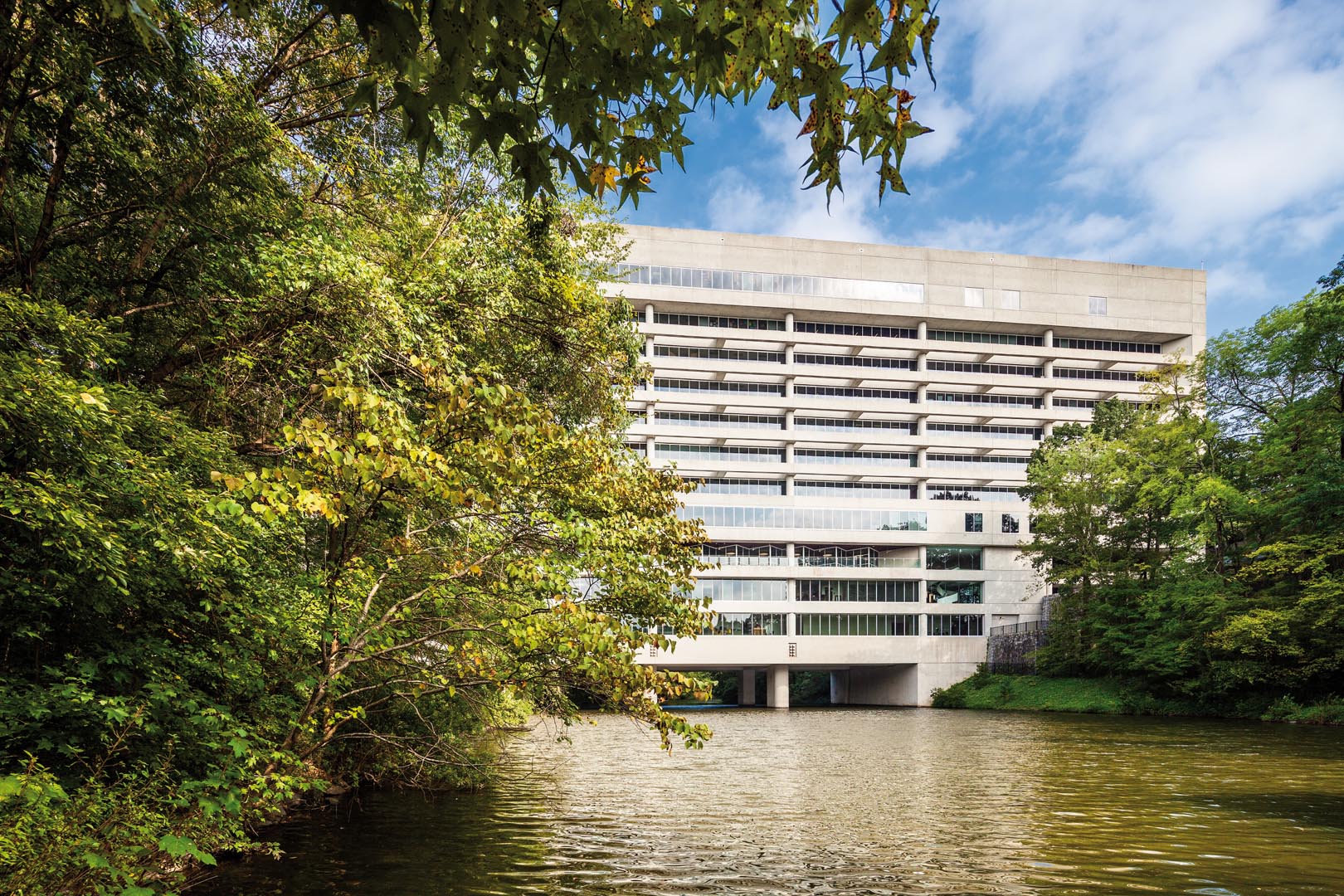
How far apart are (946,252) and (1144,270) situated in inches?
690

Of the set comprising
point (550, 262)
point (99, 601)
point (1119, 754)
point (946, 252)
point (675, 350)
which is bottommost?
point (1119, 754)

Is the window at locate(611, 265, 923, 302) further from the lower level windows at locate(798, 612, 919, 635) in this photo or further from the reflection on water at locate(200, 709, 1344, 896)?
the reflection on water at locate(200, 709, 1344, 896)

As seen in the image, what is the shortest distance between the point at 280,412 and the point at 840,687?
67229mm

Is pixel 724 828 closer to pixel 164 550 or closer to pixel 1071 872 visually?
pixel 1071 872

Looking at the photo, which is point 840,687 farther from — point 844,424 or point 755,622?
point 844,424

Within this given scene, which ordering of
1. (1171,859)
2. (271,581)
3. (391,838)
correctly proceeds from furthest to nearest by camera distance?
(391,838) < (1171,859) < (271,581)

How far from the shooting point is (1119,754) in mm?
22969

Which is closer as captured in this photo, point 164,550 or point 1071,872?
point 164,550

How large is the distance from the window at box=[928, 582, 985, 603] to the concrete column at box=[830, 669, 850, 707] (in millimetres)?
11615

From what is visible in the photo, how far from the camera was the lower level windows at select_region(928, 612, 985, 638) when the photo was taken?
Answer: 63344 millimetres

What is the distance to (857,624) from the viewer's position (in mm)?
62781

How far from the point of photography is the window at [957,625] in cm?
6338

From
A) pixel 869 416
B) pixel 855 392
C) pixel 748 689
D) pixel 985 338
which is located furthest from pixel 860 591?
pixel 985 338

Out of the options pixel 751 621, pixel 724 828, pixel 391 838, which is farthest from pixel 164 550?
pixel 751 621
